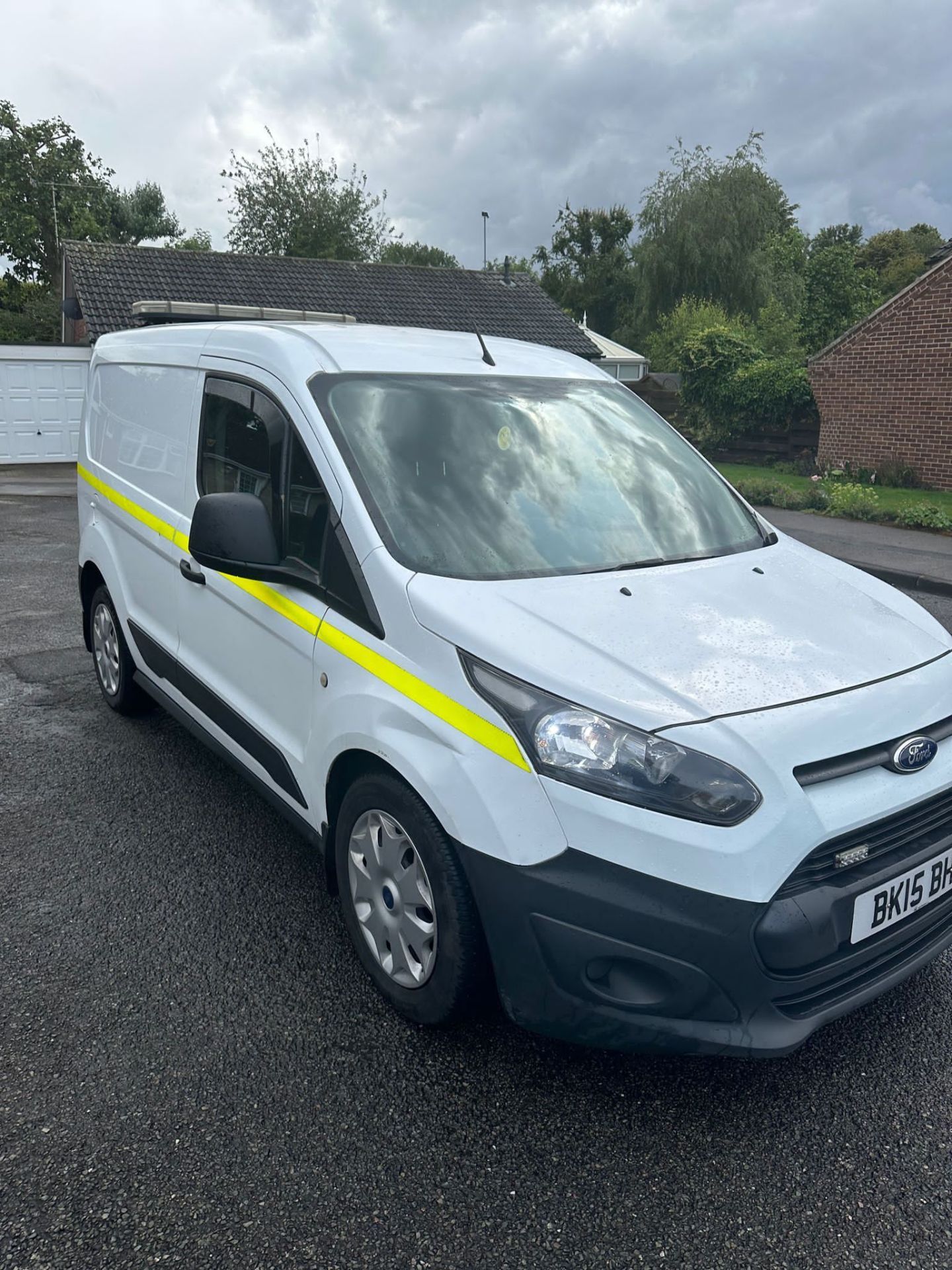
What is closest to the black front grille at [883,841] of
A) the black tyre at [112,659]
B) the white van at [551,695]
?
the white van at [551,695]

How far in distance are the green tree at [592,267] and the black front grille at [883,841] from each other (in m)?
66.1

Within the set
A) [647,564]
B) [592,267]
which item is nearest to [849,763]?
[647,564]

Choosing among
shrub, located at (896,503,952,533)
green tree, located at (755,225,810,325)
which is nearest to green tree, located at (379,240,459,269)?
green tree, located at (755,225,810,325)

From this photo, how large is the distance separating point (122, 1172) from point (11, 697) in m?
3.94

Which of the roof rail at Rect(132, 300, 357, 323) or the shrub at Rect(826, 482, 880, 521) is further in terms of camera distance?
the shrub at Rect(826, 482, 880, 521)

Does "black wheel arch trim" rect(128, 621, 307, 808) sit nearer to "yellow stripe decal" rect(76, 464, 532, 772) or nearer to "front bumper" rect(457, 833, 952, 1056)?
"yellow stripe decal" rect(76, 464, 532, 772)

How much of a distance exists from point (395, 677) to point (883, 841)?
1280 millimetres

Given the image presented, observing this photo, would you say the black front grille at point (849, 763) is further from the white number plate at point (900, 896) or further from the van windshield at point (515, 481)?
the van windshield at point (515, 481)

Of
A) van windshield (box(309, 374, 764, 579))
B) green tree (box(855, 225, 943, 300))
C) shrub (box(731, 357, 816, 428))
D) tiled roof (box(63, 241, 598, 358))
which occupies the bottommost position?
van windshield (box(309, 374, 764, 579))

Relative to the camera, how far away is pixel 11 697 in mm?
5625

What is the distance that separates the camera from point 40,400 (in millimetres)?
23125

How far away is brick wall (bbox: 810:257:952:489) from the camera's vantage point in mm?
16797

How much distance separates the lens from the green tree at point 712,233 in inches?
1515

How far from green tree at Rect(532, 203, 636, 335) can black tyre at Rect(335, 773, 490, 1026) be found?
66.1 metres
